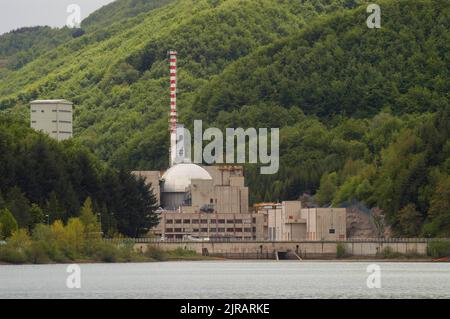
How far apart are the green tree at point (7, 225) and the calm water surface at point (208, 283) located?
27.5ft

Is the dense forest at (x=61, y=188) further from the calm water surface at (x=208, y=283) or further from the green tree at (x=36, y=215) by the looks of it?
the calm water surface at (x=208, y=283)

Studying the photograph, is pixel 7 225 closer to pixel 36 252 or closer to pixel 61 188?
pixel 36 252

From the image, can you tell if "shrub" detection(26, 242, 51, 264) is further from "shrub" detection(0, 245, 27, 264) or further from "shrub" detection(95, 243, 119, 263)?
"shrub" detection(95, 243, 119, 263)

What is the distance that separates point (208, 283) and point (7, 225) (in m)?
39.2

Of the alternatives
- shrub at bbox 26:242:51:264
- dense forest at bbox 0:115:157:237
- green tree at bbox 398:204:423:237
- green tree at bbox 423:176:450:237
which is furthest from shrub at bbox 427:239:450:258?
shrub at bbox 26:242:51:264

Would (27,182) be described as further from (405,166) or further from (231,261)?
(405,166)

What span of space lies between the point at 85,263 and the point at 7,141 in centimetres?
3432

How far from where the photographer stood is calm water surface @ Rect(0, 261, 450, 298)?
318 feet

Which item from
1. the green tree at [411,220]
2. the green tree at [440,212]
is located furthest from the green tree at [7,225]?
the green tree at [411,220]

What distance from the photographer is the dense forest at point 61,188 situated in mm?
163625

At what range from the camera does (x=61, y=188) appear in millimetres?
171500

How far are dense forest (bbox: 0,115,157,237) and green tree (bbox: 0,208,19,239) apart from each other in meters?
6.07

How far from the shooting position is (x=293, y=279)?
122500mm
